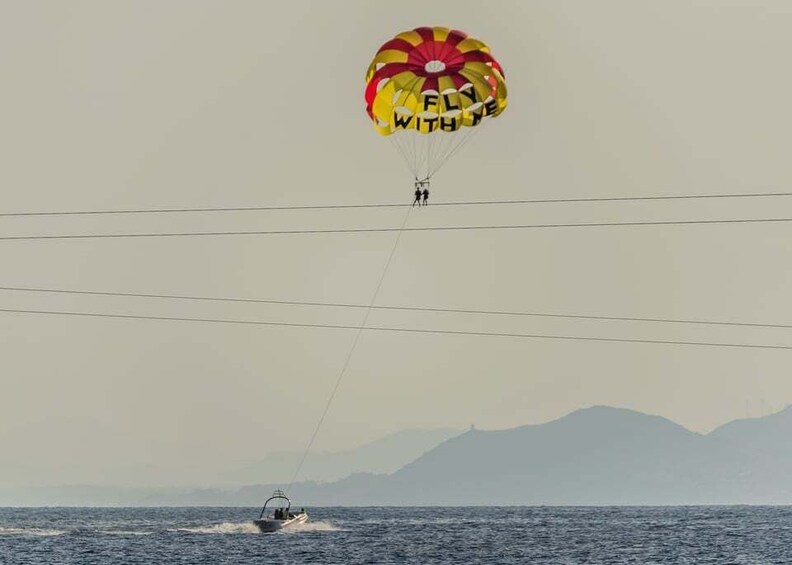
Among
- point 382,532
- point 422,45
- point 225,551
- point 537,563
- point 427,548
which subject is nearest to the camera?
point 422,45

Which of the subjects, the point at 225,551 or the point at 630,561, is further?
the point at 225,551

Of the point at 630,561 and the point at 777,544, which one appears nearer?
the point at 630,561

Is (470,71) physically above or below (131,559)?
above

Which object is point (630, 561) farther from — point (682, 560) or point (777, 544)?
point (777, 544)

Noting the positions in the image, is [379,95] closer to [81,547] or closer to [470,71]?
[470,71]

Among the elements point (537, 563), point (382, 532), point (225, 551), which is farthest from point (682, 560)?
point (382, 532)

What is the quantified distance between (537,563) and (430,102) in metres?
47.1

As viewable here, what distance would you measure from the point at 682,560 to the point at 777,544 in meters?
34.0

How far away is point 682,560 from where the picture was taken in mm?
117812

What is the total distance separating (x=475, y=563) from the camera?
115500 mm

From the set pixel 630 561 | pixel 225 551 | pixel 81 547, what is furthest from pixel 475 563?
pixel 81 547

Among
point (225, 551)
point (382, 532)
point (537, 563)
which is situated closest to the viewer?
point (537, 563)

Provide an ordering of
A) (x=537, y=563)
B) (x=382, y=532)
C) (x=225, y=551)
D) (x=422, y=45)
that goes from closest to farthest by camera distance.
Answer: (x=422, y=45), (x=537, y=563), (x=225, y=551), (x=382, y=532)

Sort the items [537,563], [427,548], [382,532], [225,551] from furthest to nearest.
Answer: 1. [382,532]
2. [427,548]
3. [225,551]
4. [537,563]
